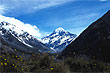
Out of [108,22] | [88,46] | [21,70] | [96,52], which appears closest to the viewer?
[21,70]

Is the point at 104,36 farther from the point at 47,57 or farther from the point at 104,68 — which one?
the point at 47,57

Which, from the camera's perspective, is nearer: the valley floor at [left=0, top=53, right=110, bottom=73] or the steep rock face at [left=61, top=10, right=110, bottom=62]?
the valley floor at [left=0, top=53, right=110, bottom=73]

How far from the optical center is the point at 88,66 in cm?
696

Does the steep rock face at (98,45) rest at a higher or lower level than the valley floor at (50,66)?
higher

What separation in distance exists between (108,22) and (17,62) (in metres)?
7.21

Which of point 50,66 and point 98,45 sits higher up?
point 98,45

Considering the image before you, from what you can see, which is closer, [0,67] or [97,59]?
[0,67]

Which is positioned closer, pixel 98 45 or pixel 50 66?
pixel 50 66

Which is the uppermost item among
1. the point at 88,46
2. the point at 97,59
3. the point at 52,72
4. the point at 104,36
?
the point at 104,36

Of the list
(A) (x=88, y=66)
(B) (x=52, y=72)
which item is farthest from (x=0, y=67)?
(A) (x=88, y=66)

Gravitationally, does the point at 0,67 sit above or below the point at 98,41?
below

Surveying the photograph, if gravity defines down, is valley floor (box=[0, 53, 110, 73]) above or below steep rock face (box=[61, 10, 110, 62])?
below

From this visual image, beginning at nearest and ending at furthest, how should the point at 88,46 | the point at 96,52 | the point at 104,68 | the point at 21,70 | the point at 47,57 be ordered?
the point at 21,70 → the point at 104,68 → the point at 47,57 → the point at 96,52 → the point at 88,46

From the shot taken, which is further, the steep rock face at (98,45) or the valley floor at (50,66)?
the steep rock face at (98,45)
